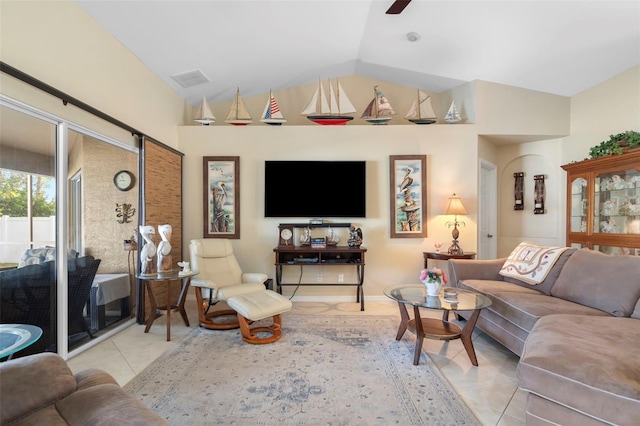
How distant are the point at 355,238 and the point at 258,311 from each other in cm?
177

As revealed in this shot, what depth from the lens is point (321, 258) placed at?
4.24 m

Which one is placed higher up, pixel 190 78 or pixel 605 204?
pixel 190 78

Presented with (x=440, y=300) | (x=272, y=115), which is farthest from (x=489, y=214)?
(x=272, y=115)

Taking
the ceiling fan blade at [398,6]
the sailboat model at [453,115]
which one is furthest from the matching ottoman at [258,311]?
the sailboat model at [453,115]

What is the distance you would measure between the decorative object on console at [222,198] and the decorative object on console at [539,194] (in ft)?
14.8

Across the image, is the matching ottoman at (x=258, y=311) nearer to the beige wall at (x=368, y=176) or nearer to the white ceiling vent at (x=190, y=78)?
the beige wall at (x=368, y=176)

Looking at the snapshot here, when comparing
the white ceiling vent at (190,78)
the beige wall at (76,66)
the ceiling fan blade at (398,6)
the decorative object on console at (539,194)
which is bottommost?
the decorative object on console at (539,194)

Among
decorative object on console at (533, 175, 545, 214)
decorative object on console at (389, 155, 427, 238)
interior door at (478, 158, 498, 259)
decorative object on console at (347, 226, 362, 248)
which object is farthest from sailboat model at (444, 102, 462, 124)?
decorative object on console at (347, 226, 362, 248)

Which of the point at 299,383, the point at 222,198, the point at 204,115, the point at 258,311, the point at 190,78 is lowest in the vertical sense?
the point at 299,383

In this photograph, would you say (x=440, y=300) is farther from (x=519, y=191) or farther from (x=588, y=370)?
(x=519, y=191)

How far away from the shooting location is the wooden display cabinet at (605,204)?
3.54 m

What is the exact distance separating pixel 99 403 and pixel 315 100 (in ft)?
12.7

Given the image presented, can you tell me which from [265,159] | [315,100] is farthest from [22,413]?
[315,100]

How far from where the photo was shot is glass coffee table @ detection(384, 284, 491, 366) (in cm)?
250
